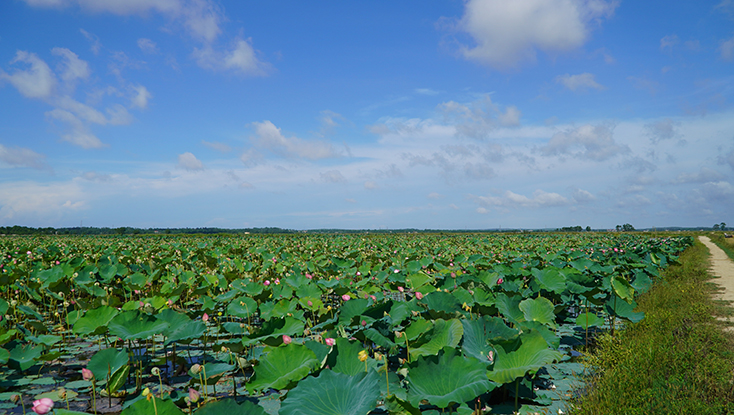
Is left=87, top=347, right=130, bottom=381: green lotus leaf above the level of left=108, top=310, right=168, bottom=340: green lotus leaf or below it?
below

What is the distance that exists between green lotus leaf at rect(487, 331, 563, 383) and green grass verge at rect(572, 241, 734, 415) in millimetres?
569

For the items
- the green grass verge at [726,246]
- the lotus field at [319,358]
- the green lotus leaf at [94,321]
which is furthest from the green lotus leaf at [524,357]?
the green grass verge at [726,246]

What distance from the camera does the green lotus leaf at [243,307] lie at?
4.17m

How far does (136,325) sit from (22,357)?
42.3 inches

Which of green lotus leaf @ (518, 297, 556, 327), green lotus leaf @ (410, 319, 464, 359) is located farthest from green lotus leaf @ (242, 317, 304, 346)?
green lotus leaf @ (518, 297, 556, 327)

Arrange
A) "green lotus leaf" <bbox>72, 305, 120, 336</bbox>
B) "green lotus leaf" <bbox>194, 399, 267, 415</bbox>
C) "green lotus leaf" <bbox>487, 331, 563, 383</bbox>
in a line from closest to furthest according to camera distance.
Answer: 1. "green lotus leaf" <bbox>194, 399, 267, 415</bbox>
2. "green lotus leaf" <bbox>487, 331, 563, 383</bbox>
3. "green lotus leaf" <bbox>72, 305, 120, 336</bbox>

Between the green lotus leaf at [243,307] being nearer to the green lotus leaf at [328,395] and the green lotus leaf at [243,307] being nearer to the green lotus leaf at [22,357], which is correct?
the green lotus leaf at [22,357]

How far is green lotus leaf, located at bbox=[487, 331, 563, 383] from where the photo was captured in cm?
240

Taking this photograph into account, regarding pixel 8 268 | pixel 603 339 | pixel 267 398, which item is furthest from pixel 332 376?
pixel 8 268

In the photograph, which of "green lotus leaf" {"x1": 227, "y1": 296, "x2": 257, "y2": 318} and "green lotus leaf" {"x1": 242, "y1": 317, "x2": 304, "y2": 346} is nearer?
"green lotus leaf" {"x1": 242, "y1": 317, "x2": 304, "y2": 346}

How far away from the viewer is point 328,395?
183 centimetres

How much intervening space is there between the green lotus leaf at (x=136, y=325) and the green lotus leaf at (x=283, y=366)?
1.14 metres

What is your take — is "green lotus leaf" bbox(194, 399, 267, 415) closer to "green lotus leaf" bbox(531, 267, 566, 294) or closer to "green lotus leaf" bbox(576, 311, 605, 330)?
"green lotus leaf" bbox(576, 311, 605, 330)

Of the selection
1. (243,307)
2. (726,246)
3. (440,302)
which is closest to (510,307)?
(440,302)
